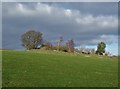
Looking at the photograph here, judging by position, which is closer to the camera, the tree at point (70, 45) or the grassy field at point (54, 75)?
the grassy field at point (54, 75)

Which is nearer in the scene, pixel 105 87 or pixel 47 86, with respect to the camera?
pixel 47 86

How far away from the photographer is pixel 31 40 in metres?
132

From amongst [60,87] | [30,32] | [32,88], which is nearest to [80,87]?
[60,87]

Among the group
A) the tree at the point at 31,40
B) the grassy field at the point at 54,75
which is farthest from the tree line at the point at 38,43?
the grassy field at the point at 54,75

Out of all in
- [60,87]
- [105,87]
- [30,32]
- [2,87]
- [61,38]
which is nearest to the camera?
[2,87]

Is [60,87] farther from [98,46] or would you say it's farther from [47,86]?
[98,46]

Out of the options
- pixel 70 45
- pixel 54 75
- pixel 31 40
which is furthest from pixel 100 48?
pixel 54 75

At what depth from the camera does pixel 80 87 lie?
25703mm

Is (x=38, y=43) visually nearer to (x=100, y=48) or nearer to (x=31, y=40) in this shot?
(x=31, y=40)

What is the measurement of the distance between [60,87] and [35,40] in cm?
10517

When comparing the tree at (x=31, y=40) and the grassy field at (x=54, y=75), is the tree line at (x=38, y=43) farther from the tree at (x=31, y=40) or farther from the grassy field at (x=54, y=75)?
the grassy field at (x=54, y=75)

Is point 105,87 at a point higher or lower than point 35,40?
lower

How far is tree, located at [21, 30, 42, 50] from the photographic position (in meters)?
130

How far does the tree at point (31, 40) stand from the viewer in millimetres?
129500
